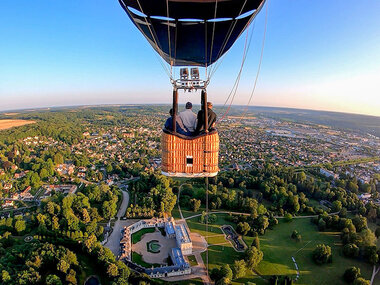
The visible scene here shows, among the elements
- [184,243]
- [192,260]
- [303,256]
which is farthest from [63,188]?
[303,256]

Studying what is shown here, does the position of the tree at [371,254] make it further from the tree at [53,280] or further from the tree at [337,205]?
the tree at [53,280]

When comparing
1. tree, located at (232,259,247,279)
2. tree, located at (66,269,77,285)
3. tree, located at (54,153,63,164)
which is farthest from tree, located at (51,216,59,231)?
tree, located at (54,153,63,164)

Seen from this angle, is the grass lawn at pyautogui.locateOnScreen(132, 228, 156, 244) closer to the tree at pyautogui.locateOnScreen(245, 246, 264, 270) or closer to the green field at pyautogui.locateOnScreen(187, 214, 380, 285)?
the green field at pyautogui.locateOnScreen(187, 214, 380, 285)

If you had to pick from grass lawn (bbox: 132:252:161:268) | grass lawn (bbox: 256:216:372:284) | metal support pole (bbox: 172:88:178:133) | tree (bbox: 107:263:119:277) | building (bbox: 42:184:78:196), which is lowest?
grass lawn (bbox: 256:216:372:284)

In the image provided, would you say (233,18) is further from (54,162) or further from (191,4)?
(54,162)

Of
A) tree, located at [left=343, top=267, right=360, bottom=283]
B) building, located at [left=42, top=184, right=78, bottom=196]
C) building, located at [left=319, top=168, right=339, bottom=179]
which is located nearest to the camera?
tree, located at [left=343, top=267, right=360, bottom=283]

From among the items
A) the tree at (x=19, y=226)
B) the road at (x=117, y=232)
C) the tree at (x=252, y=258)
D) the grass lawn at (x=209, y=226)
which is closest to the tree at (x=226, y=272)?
the tree at (x=252, y=258)
